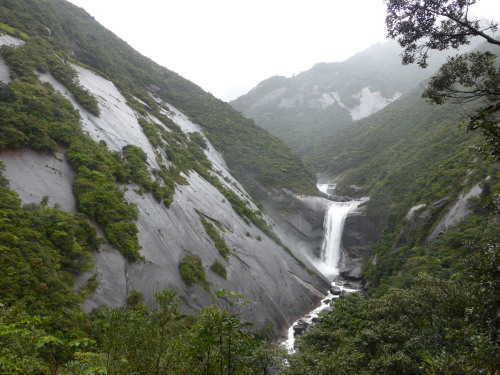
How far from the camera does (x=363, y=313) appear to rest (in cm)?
1711

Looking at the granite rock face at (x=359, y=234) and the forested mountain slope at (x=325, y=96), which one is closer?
the granite rock face at (x=359, y=234)

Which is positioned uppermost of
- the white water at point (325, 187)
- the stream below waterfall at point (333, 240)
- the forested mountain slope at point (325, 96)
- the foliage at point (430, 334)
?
the forested mountain slope at point (325, 96)

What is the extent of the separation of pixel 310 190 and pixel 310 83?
357 feet

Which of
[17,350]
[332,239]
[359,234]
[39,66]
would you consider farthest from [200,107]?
[17,350]

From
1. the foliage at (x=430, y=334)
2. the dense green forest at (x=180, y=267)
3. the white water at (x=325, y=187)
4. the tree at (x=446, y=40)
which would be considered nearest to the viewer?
the foliage at (x=430, y=334)

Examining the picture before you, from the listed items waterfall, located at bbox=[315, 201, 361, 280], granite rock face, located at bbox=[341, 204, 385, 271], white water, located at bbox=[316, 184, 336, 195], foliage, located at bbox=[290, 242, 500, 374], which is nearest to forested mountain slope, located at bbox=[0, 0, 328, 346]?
foliage, located at bbox=[290, 242, 500, 374]

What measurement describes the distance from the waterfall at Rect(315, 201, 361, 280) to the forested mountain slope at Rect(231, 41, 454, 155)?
50.9 metres

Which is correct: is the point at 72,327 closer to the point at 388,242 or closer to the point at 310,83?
the point at 388,242

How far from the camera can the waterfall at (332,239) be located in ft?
143

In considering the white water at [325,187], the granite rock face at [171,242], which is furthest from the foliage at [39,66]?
the white water at [325,187]

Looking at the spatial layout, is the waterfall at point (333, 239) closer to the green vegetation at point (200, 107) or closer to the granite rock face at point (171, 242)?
the green vegetation at point (200, 107)

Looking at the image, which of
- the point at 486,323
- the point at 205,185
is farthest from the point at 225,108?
the point at 486,323

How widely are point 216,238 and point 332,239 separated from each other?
88.3ft

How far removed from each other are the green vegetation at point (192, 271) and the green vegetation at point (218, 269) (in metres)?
1.26
